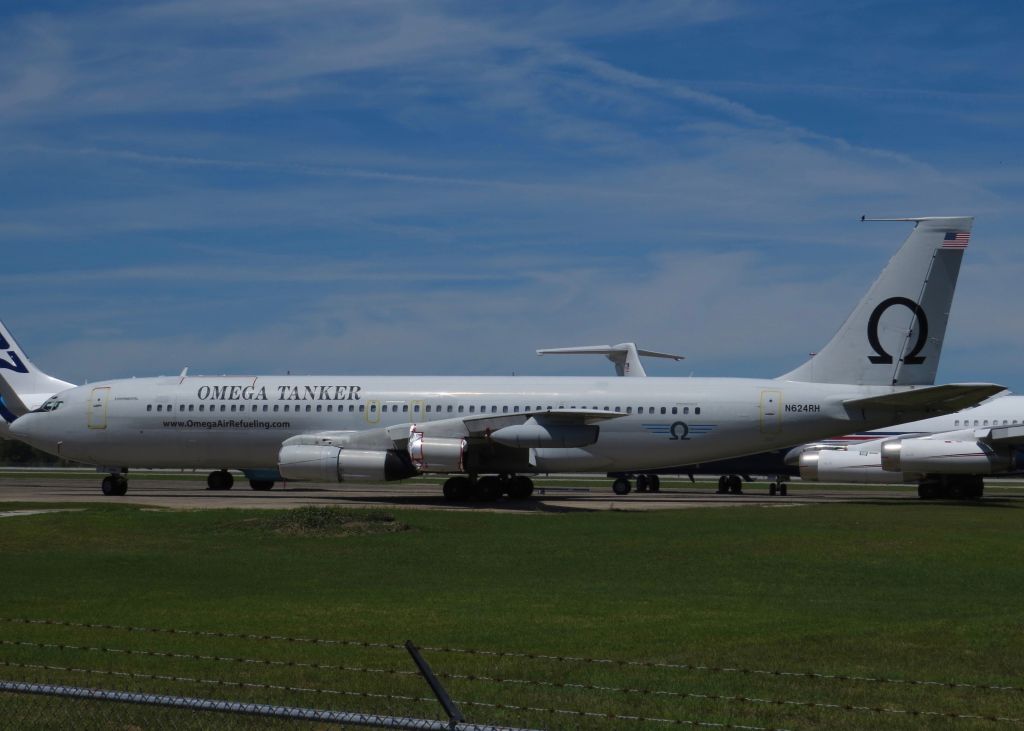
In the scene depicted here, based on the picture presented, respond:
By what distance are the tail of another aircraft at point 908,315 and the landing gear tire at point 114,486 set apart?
1006 inches

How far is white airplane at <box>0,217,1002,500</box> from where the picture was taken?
38.7m

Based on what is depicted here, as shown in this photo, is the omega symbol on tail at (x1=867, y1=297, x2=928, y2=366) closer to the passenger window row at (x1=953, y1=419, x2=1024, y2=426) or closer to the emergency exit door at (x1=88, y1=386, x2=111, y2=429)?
the passenger window row at (x1=953, y1=419, x2=1024, y2=426)

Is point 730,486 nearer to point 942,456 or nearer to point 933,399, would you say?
point 942,456

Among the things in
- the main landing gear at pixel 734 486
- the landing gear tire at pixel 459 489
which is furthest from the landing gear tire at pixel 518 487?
the main landing gear at pixel 734 486

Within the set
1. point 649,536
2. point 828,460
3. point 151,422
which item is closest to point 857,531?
point 649,536

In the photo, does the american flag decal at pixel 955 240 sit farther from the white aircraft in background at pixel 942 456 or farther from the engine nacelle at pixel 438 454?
the engine nacelle at pixel 438 454

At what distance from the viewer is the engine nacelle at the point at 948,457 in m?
41.5

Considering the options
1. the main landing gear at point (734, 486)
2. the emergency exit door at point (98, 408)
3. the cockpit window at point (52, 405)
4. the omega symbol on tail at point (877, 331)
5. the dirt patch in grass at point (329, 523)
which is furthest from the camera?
Result: the main landing gear at point (734, 486)

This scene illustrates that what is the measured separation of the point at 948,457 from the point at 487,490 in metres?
15.5

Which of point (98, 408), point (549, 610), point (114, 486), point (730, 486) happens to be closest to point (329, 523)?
point (549, 610)

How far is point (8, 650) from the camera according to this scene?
496 inches

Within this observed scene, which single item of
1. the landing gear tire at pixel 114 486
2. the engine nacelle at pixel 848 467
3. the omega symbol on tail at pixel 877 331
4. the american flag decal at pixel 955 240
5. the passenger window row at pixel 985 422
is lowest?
the landing gear tire at pixel 114 486

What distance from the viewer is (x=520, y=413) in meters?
39.0

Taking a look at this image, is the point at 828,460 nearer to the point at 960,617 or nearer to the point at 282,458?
the point at 282,458
